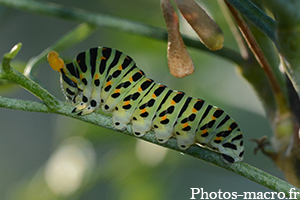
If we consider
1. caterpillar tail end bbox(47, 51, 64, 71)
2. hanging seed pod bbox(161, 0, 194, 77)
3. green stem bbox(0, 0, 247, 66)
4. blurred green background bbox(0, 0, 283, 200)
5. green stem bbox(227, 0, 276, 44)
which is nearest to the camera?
green stem bbox(227, 0, 276, 44)

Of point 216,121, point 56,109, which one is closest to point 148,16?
point 216,121

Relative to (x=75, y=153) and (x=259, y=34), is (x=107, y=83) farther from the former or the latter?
(x=259, y=34)

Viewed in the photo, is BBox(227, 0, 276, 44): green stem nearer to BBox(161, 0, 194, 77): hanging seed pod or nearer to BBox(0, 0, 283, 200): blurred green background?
BBox(161, 0, 194, 77): hanging seed pod

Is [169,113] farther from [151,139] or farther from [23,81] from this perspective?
[23,81]

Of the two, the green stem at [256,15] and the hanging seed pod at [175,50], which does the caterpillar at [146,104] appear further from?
the green stem at [256,15]

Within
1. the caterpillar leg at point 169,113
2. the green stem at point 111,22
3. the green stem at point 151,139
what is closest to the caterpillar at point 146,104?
the caterpillar leg at point 169,113

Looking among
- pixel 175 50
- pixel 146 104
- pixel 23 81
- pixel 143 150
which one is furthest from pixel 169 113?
pixel 23 81

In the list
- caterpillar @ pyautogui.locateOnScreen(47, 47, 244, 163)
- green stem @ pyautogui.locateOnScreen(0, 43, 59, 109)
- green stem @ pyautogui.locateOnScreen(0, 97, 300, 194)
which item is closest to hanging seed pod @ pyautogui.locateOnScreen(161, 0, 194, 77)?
green stem @ pyautogui.locateOnScreen(0, 97, 300, 194)
